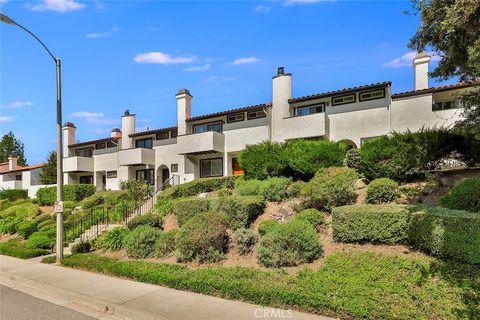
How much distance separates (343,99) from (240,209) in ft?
40.9

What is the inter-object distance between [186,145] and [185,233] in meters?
15.1

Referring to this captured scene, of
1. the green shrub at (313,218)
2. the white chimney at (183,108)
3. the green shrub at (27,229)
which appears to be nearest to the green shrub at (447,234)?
the green shrub at (313,218)

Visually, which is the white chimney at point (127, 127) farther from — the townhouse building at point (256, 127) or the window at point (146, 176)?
the window at point (146, 176)

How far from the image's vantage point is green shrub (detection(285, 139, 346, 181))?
1466 cm

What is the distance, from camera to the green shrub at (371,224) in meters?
7.81

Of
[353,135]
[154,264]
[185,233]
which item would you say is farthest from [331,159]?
[154,264]

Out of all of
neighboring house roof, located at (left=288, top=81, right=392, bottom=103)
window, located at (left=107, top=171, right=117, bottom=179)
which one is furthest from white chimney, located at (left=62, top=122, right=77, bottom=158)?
neighboring house roof, located at (left=288, top=81, right=392, bottom=103)

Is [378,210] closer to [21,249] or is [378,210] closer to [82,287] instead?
[82,287]

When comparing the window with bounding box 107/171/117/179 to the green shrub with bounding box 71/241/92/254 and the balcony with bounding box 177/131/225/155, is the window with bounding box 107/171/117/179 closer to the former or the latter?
the balcony with bounding box 177/131/225/155

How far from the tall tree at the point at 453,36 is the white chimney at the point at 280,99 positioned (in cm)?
1258

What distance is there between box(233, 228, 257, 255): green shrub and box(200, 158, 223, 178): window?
602 inches

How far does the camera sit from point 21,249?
13711mm

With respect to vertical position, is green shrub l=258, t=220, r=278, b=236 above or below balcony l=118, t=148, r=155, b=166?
below

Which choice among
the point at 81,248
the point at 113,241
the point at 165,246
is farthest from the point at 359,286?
the point at 81,248
